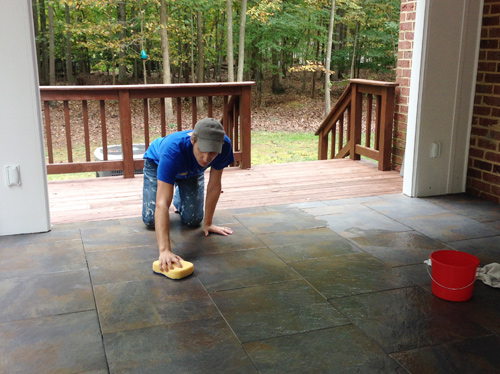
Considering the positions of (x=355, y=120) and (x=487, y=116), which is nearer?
(x=487, y=116)

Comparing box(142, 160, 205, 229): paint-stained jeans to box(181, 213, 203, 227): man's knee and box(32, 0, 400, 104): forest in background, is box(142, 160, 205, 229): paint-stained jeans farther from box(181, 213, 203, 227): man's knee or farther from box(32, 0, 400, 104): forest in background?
box(32, 0, 400, 104): forest in background

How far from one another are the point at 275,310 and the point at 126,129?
3322 mm

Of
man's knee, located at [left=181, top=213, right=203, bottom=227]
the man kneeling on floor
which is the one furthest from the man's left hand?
man's knee, located at [left=181, top=213, right=203, bottom=227]

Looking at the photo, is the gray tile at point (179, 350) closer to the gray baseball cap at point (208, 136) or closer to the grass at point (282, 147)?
the gray baseball cap at point (208, 136)

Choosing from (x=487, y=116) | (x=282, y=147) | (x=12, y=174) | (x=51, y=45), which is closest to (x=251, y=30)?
(x=282, y=147)

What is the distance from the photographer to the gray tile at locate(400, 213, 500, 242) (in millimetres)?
3975

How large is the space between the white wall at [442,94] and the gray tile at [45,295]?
3.19 m

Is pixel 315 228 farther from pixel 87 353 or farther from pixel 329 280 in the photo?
pixel 87 353

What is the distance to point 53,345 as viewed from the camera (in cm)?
247

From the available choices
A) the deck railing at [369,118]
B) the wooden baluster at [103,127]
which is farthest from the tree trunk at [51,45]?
the wooden baluster at [103,127]

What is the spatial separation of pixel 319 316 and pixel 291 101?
1506 centimetres

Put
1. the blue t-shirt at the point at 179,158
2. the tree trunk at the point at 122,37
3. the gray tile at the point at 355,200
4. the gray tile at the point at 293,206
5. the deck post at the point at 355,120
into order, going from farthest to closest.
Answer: the tree trunk at the point at 122,37 → the deck post at the point at 355,120 → the gray tile at the point at 355,200 → the gray tile at the point at 293,206 → the blue t-shirt at the point at 179,158

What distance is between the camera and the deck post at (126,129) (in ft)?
18.1

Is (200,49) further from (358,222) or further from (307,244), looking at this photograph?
(307,244)
